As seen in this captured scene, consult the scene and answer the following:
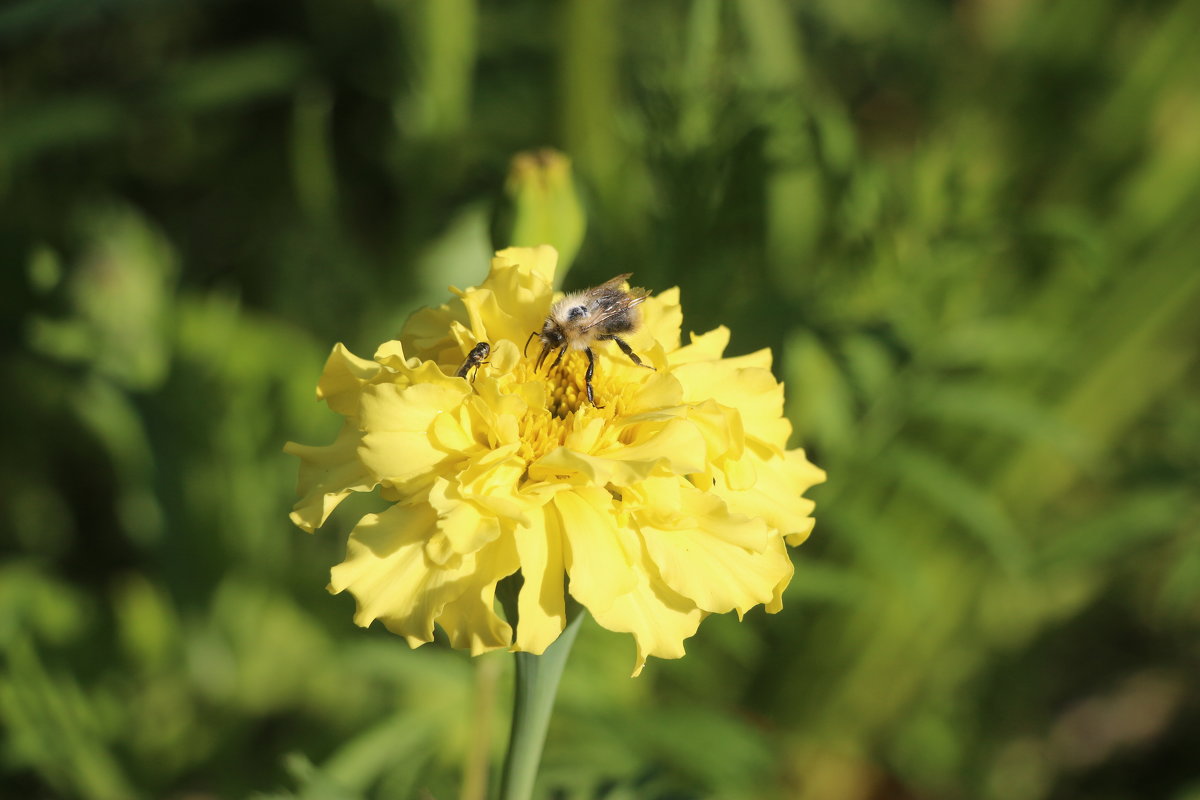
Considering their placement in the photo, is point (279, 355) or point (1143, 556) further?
point (1143, 556)

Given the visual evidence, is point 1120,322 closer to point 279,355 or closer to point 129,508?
point 279,355

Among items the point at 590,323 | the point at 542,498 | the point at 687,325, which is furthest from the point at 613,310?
the point at 687,325

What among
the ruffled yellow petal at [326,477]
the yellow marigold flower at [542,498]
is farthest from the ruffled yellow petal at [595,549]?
the ruffled yellow petal at [326,477]

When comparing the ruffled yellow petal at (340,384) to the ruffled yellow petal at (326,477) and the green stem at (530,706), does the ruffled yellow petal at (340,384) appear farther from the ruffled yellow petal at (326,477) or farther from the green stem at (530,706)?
the green stem at (530,706)

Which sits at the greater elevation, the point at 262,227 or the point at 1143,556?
the point at 262,227

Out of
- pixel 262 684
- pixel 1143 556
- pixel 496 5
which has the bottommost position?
pixel 262 684

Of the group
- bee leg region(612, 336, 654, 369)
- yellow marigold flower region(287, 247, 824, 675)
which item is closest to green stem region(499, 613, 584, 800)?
yellow marigold flower region(287, 247, 824, 675)

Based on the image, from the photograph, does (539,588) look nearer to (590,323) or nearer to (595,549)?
(595,549)

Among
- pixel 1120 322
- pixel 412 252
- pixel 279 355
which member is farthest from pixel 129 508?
pixel 1120 322
